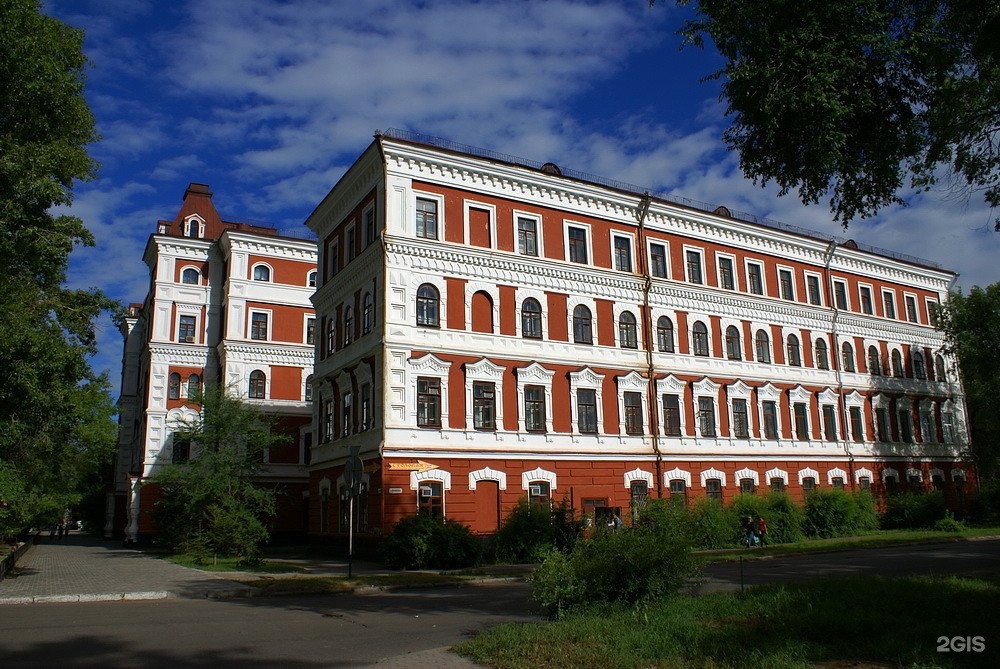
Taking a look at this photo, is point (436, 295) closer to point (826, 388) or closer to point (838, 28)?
point (838, 28)

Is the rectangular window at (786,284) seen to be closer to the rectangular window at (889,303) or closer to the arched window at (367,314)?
the rectangular window at (889,303)

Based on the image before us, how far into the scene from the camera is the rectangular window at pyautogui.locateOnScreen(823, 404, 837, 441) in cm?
4072

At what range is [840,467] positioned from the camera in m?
40.5

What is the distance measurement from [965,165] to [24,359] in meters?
21.2

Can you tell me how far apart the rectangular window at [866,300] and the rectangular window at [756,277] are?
27.4 feet

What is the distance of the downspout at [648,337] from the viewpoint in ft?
110

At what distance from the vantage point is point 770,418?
126 ft

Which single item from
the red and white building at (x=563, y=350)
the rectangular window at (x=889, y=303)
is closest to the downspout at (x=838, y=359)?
the red and white building at (x=563, y=350)

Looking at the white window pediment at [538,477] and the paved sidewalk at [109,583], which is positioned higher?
the white window pediment at [538,477]

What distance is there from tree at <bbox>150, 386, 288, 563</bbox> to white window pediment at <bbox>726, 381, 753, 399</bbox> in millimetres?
20428

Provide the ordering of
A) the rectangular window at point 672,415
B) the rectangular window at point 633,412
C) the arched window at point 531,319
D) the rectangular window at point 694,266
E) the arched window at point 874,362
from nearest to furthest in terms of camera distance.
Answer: the arched window at point 531,319 < the rectangular window at point 633,412 < the rectangular window at point 672,415 < the rectangular window at point 694,266 < the arched window at point 874,362

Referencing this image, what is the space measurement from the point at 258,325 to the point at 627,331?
23031 millimetres

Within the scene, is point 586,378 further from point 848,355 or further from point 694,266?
point 848,355

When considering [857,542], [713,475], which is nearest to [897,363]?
A: [713,475]
